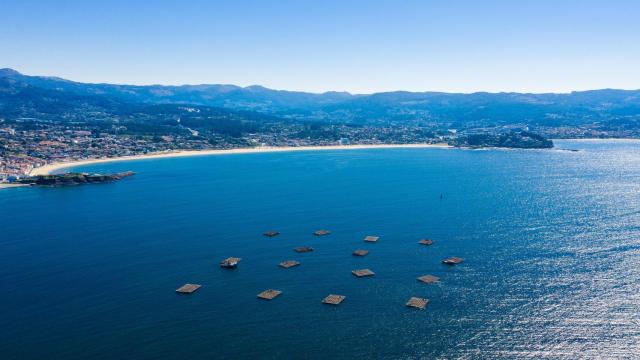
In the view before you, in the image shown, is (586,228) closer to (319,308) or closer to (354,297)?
(354,297)

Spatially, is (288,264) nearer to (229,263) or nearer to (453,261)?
(229,263)

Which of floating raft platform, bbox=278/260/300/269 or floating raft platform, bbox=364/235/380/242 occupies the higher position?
floating raft platform, bbox=364/235/380/242

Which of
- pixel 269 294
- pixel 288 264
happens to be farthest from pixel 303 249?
pixel 269 294

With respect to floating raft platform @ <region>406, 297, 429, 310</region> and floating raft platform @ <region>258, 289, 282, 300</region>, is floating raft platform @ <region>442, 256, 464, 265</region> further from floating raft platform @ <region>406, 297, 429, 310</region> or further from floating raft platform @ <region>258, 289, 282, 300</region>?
floating raft platform @ <region>258, 289, 282, 300</region>

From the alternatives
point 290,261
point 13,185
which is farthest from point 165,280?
point 13,185

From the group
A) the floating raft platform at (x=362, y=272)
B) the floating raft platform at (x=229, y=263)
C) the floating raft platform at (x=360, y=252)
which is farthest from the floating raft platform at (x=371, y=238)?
the floating raft platform at (x=229, y=263)

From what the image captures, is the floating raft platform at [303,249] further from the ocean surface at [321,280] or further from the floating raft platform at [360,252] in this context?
the floating raft platform at [360,252]

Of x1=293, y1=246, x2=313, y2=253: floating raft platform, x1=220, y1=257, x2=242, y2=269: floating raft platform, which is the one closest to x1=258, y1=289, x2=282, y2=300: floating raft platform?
x1=220, y1=257, x2=242, y2=269: floating raft platform
